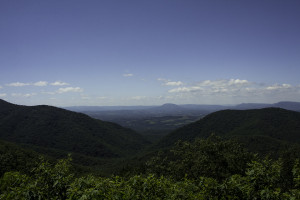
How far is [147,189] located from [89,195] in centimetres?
528

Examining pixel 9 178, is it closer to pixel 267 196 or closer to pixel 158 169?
pixel 267 196

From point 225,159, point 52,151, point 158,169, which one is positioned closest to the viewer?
point 225,159

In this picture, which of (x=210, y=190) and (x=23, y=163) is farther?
(x=23, y=163)

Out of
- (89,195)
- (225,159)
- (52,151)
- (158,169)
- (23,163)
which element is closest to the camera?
(89,195)

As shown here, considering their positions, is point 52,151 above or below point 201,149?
below

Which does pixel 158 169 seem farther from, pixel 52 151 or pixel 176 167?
pixel 52 151

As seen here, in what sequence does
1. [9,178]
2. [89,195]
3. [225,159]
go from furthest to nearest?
[225,159] → [9,178] → [89,195]

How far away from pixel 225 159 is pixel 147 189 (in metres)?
23.6

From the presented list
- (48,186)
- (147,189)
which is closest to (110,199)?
(147,189)

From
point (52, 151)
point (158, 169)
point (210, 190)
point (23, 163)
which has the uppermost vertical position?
point (210, 190)

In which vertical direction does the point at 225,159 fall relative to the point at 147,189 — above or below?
below

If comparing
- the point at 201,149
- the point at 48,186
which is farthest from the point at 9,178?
the point at 201,149

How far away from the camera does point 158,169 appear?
37.7m

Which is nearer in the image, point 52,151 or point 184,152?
point 184,152
